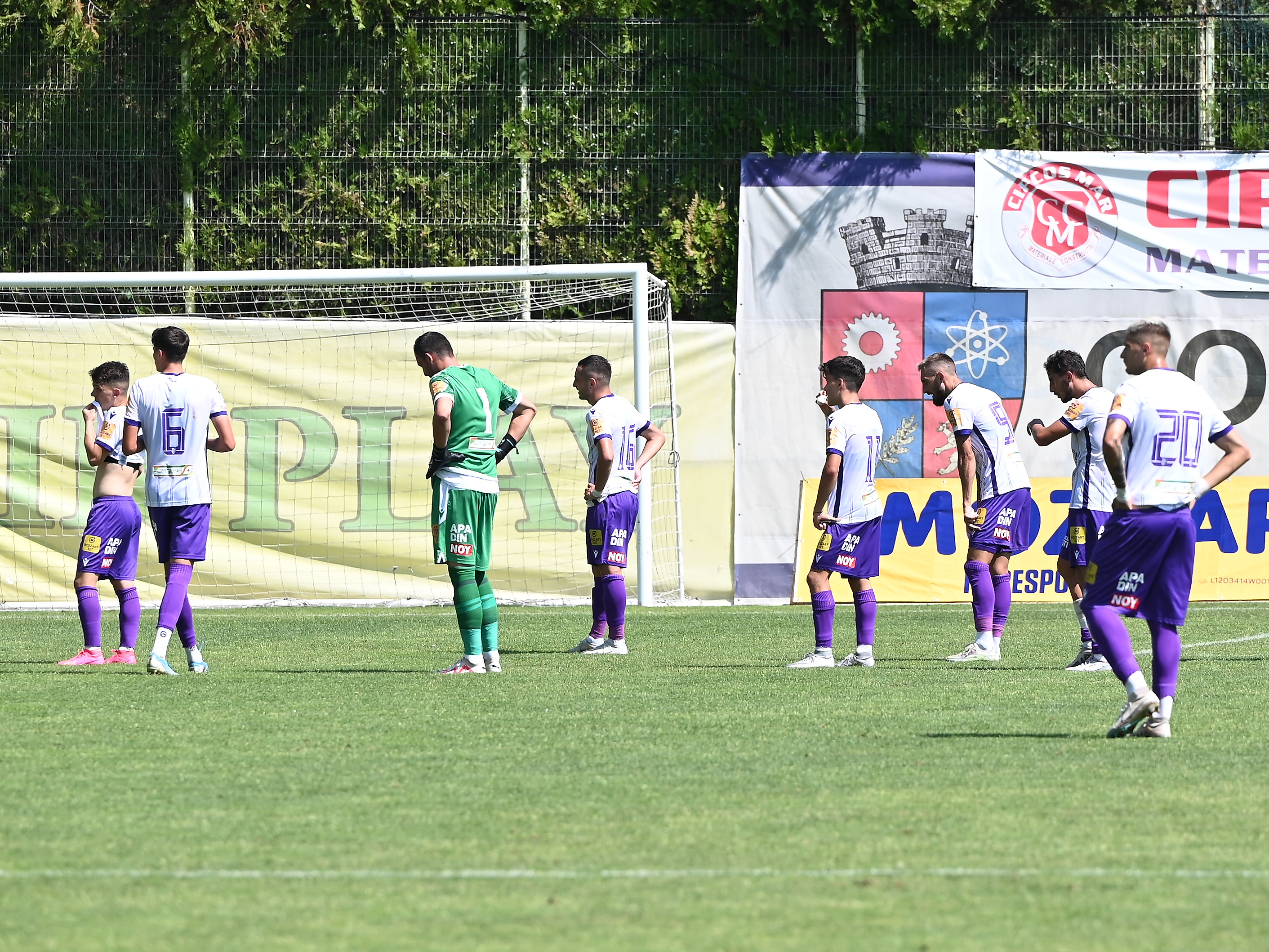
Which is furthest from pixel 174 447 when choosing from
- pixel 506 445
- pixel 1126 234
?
pixel 1126 234

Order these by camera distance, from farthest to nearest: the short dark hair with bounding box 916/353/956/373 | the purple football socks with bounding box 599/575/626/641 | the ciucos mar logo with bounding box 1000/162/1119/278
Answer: the ciucos mar logo with bounding box 1000/162/1119/278, the purple football socks with bounding box 599/575/626/641, the short dark hair with bounding box 916/353/956/373

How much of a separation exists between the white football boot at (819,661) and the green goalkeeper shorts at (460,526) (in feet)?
7.14

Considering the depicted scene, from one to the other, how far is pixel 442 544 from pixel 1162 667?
4.07 metres

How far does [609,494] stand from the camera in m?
11.8

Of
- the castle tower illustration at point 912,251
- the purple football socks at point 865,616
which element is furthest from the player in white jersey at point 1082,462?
the castle tower illustration at point 912,251

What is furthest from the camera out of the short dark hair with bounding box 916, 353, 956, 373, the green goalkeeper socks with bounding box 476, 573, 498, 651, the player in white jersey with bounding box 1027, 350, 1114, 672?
the short dark hair with bounding box 916, 353, 956, 373

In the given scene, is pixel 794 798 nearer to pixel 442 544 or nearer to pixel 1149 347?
pixel 1149 347

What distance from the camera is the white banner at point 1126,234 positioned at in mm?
17719

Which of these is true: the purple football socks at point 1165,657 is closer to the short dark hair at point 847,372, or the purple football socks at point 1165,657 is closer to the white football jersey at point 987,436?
the short dark hair at point 847,372

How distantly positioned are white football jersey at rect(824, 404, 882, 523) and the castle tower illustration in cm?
757

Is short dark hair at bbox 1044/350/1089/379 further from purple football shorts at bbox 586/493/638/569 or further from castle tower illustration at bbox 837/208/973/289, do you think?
castle tower illustration at bbox 837/208/973/289

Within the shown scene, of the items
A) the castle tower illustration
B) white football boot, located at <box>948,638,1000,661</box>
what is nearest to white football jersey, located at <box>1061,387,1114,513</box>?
white football boot, located at <box>948,638,1000,661</box>

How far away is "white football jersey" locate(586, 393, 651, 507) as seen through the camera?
38.0 feet

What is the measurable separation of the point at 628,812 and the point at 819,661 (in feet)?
16.6
